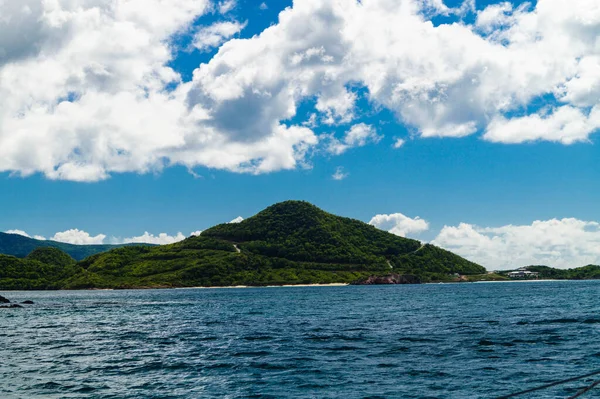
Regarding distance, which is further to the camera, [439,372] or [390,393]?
[439,372]

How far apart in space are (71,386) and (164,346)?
19.6 m

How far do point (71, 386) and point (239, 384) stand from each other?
1154 cm

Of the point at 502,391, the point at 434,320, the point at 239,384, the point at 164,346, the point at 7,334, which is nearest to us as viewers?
the point at 502,391

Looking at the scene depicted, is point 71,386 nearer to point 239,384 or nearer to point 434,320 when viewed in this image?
point 239,384

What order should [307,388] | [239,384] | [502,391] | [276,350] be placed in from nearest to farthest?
1. [502,391]
2. [307,388]
3. [239,384]
4. [276,350]

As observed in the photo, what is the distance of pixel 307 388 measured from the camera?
3162 cm

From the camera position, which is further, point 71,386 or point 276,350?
point 276,350

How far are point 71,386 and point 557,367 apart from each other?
1379 inches

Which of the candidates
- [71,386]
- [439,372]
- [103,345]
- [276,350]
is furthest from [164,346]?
[439,372]

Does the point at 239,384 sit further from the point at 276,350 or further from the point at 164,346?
the point at 164,346

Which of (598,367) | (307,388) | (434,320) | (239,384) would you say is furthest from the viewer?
(434,320)

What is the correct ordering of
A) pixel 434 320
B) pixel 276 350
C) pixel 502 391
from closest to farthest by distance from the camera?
pixel 502 391, pixel 276 350, pixel 434 320

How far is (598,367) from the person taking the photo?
3591 cm

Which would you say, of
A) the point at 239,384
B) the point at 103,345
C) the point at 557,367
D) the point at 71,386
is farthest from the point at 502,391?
the point at 103,345
